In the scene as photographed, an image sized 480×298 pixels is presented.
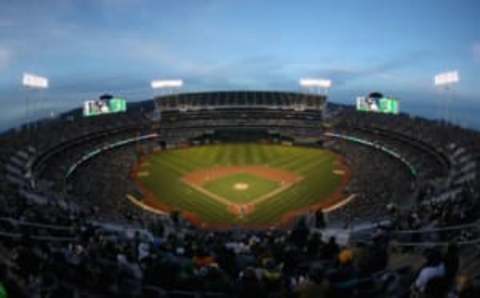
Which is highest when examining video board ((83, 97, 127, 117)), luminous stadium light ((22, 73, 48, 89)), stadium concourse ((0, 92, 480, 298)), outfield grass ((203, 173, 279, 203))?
luminous stadium light ((22, 73, 48, 89))

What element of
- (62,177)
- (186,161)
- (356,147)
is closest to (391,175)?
(356,147)

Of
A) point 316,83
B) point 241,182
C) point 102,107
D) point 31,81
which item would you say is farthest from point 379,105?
point 31,81

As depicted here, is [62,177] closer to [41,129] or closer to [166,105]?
[41,129]

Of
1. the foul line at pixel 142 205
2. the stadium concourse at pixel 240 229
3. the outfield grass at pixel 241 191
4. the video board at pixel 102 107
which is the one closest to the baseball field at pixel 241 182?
the outfield grass at pixel 241 191

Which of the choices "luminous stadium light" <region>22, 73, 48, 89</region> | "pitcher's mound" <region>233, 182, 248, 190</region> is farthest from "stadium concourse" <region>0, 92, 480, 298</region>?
"pitcher's mound" <region>233, 182, 248, 190</region>

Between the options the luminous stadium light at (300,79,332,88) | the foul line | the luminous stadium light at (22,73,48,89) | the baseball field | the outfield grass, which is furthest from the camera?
the luminous stadium light at (300,79,332,88)

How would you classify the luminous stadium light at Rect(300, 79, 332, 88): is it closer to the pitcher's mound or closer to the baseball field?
the baseball field
